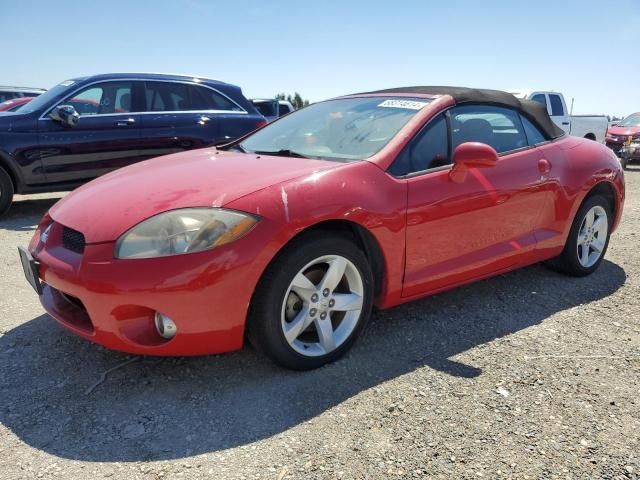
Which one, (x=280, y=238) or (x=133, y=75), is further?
(x=133, y=75)

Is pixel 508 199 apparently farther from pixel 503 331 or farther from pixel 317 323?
pixel 317 323

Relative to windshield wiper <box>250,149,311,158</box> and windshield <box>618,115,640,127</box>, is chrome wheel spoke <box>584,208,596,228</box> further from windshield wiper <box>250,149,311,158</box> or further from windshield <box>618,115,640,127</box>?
windshield <box>618,115,640,127</box>

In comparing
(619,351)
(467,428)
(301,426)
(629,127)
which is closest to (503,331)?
(619,351)

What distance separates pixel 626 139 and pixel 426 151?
13895 millimetres

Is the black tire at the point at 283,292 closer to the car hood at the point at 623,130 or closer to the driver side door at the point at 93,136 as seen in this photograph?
the driver side door at the point at 93,136

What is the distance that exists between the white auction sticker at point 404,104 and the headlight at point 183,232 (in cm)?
141

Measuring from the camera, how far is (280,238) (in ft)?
7.70

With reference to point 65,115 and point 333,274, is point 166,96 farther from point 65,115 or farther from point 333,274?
point 333,274

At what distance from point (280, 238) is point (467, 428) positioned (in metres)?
1.15

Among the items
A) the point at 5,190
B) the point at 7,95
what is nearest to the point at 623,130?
the point at 5,190

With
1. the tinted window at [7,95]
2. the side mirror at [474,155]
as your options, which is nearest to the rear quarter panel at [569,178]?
the side mirror at [474,155]

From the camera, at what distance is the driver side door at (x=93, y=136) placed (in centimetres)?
Answer: 590

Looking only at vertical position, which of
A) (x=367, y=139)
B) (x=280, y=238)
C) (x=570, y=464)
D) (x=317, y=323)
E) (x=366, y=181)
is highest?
(x=367, y=139)

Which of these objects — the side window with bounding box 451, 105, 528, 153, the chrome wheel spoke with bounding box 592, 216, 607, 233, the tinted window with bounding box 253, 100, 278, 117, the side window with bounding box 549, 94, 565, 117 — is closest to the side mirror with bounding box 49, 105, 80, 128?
the side window with bounding box 451, 105, 528, 153
